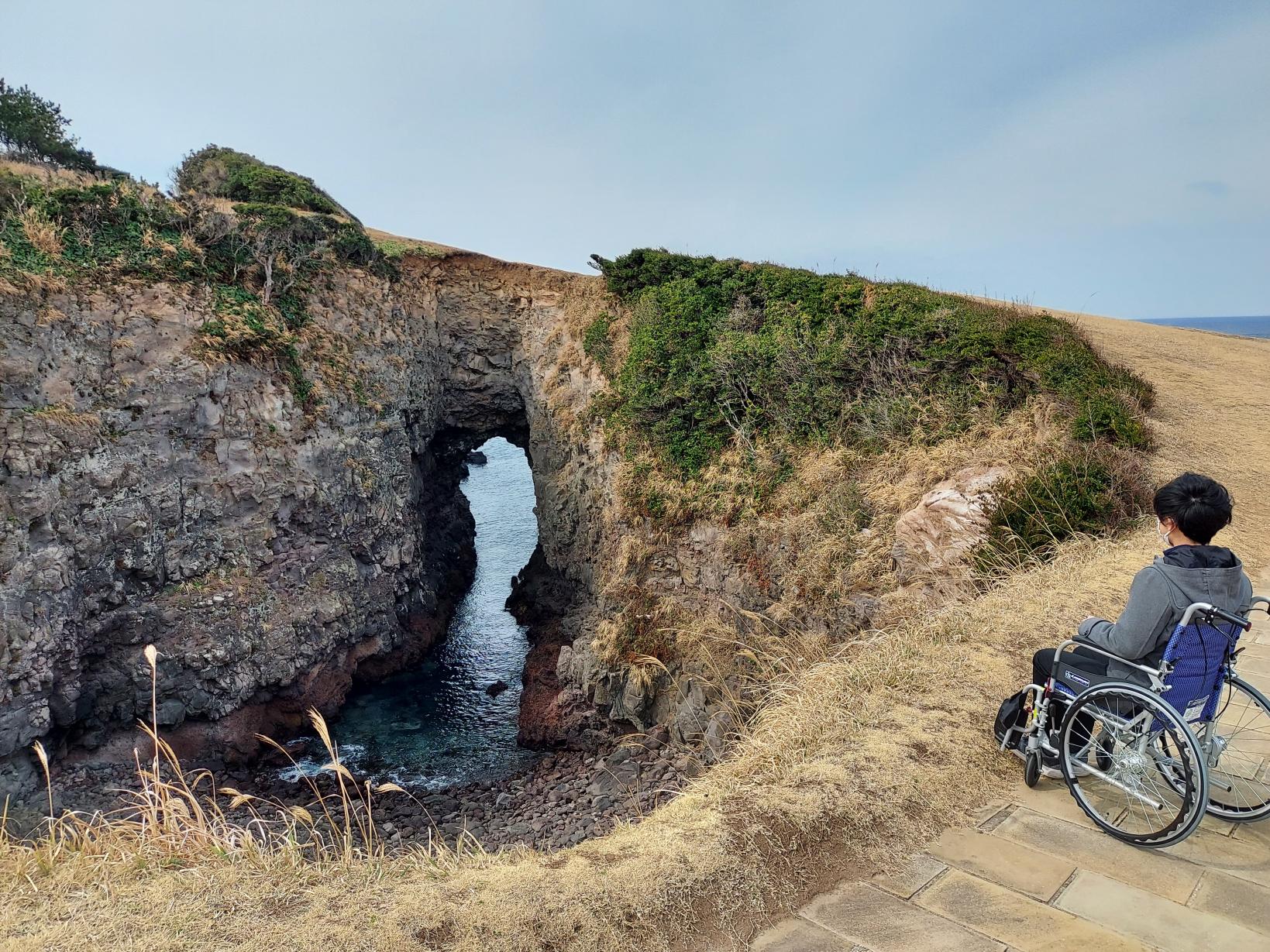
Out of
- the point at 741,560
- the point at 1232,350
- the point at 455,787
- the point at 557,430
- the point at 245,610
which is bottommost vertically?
the point at 455,787

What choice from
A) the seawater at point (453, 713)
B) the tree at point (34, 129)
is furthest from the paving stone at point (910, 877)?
the tree at point (34, 129)

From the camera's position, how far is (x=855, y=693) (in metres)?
5.57

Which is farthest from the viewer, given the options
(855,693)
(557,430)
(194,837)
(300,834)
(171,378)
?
(557,430)

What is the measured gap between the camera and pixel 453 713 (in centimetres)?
1884

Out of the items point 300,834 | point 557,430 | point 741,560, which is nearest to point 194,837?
point 300,834

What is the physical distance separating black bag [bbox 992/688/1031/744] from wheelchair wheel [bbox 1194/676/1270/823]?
2.90ft

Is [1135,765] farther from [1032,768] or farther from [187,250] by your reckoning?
[187,250]

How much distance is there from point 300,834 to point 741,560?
33.8 feet

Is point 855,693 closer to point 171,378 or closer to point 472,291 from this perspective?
point 171,378

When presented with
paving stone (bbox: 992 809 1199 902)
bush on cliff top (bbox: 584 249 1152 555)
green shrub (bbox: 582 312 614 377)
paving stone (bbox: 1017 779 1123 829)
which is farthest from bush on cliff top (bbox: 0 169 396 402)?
paving stone (bbox: 992 809 1199 902)

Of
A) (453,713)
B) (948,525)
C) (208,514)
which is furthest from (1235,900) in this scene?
(208,514)

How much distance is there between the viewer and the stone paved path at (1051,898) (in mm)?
3123

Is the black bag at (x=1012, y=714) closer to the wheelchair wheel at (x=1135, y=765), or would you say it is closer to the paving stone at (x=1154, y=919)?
the wheelchair wheel at (x=1135, y=765)

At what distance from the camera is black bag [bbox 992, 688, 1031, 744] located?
4.57 meters
